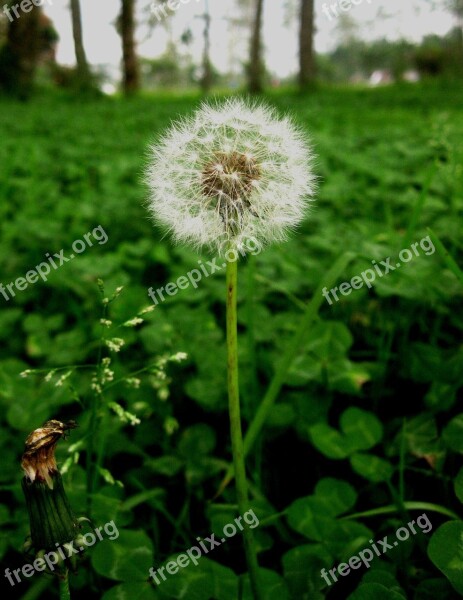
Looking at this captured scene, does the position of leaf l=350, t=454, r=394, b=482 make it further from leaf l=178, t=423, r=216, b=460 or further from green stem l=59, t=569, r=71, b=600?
green stem l=59, t=569, r=71, b=600

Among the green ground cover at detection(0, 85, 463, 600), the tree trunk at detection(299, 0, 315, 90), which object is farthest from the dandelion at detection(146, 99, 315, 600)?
the tree trunk at detection(299, 0, 315, 90)

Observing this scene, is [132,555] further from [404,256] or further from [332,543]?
[404,256]

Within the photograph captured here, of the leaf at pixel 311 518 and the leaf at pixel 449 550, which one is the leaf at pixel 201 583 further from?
the leaf at pixel 449 550

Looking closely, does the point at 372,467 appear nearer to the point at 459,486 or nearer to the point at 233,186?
the point at 459,486

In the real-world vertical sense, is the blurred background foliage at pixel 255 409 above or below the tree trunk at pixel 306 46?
below

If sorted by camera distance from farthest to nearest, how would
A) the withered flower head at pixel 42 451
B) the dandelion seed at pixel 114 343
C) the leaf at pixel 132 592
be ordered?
the leaf at pixel 132 592
the dandelion seed at pixel 114 343
the withered flower head at pixel 42 451

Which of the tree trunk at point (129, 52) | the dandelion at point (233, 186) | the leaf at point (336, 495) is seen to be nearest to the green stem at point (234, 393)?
the dandelion at point (233, 186)
